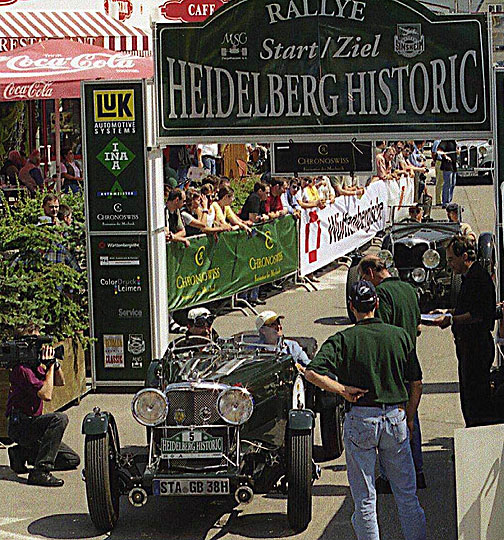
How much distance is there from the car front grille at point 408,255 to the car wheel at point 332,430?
19.0 ft

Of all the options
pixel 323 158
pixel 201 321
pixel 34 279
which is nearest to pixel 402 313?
pixel 201 321

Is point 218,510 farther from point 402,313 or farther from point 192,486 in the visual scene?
point 402,313

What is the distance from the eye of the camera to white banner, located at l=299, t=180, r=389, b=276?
19.0 m

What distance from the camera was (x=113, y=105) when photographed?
11531mm

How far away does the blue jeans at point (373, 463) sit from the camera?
6.59m

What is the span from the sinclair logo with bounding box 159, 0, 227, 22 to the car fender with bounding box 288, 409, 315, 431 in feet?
52.8

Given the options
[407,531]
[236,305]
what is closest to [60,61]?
[236,305]

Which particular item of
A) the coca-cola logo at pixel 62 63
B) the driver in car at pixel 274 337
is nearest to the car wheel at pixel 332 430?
the driver in car at pixel 274 337

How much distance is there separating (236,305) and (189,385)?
9.12m

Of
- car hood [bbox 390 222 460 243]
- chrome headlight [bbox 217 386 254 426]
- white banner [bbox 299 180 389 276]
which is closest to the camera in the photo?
chrome headlight [bbox 217 386 254 426]

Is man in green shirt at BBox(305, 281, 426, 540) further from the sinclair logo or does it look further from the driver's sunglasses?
the sinclair logo

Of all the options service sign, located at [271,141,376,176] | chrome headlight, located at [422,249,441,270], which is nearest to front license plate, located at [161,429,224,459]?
service sign, located at [271,141,376,176]

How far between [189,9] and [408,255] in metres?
10.0

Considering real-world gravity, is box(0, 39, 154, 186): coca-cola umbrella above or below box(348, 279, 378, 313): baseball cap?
above
